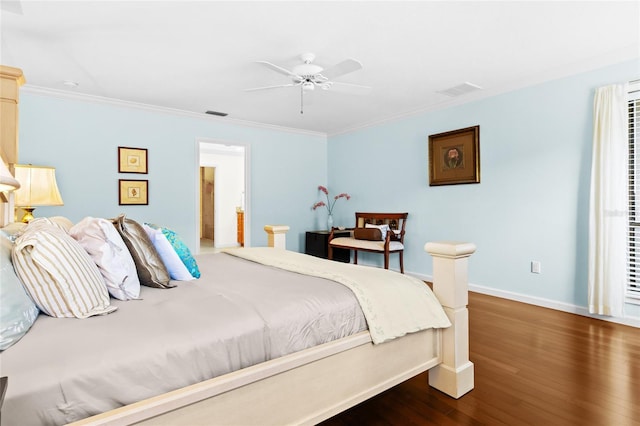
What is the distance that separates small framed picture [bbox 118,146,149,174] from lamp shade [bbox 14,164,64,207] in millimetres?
1711

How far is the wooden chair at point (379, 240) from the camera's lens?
15.3ft

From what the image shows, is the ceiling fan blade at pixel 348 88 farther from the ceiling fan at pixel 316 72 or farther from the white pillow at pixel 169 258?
the white pillow at pixel 169 258

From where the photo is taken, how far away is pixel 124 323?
1188mm

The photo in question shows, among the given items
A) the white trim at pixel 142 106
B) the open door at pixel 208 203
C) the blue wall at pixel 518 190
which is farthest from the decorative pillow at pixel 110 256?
the open door at pixel 208 203

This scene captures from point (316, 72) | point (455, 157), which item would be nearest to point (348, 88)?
point (316, 72)

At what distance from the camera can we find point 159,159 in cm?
474

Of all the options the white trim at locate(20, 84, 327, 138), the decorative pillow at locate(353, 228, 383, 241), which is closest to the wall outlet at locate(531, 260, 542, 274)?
the decorative pillow at locate(353, 228, 383, 241)

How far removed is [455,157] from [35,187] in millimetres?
4240

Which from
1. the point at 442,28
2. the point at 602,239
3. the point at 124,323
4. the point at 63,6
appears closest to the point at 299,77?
the point at 442,28

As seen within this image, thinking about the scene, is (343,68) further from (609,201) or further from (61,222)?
(609,201)

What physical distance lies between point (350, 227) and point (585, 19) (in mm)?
4123

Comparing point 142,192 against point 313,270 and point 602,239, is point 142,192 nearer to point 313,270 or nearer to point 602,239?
point 313,270

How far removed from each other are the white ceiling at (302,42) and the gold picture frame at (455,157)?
504mm

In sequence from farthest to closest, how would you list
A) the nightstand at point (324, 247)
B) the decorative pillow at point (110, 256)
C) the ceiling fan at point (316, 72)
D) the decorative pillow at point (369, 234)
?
1. the nightstand at point (324, 247)
2. the decorative pillow at point (369, 234)
3. the ceiling fan at point (316, 72)
4. the decorative pillow at point (110, 256)
